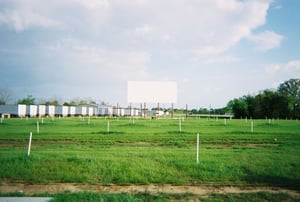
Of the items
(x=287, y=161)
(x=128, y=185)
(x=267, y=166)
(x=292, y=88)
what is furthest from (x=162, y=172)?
(x=292, y=88)

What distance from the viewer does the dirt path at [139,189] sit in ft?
26.8

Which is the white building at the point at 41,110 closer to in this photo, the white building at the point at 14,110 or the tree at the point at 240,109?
the white building at the point at 14,110

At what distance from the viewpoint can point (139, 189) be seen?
845 cm

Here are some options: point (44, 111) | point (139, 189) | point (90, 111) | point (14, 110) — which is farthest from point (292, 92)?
point (139, 189)

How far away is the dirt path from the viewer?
8.18m

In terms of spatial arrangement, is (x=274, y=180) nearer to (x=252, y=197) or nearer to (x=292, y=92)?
(x=252, y=197)

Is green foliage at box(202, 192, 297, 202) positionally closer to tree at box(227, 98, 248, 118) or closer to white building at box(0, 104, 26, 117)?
white building at box(0, 104, 26, 117)

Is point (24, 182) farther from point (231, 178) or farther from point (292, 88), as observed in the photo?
point (292, 88)

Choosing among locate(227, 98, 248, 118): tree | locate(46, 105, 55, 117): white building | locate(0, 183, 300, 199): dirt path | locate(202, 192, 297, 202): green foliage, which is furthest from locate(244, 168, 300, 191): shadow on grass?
locate(227, 98, 248, 118): tree

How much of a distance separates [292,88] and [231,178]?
102 m

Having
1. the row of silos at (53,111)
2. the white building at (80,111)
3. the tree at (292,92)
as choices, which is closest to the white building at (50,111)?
the row of silos at (53,111)

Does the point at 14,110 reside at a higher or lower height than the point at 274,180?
higher

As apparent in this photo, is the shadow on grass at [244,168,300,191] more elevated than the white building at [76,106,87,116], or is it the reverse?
the white building at [76,106,87,116]

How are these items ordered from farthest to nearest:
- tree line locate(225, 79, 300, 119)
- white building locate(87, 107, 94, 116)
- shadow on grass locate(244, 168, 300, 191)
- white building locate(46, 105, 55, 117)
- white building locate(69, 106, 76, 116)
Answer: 1. white building locate(87, 107, 94, 116)
2. white building locate(69, 106, 76, 116)
3. tree line locate(225, 79, 300, 119)
4. white building locate(46, 105, 55, 117)
5. shadow on grass locate(244, 168, 300, 191)
